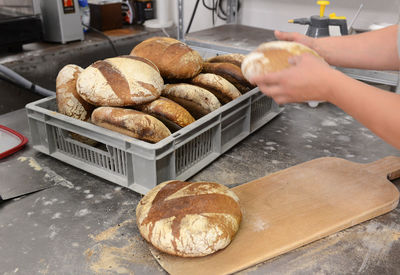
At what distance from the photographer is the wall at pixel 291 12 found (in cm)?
217

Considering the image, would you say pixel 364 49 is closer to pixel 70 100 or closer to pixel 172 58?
pixel 172 58

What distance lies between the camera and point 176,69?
3.74ft

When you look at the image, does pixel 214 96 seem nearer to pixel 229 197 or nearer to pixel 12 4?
pixel 229 197

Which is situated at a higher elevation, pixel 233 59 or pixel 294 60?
pixel 294 60

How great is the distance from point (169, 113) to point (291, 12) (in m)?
1.86

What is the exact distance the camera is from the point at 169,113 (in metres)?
1.00

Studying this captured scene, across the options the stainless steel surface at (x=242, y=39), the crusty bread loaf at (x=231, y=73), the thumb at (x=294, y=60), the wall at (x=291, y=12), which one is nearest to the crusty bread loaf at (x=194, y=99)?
the crusty bread loaf at (x=231, y=73)

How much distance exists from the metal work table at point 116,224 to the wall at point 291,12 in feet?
4.24

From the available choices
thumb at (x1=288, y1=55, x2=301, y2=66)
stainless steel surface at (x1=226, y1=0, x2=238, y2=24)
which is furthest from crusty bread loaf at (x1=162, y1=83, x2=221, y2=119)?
stainless steel surface at (x1=226, y1=0, x2=238, y2=24)

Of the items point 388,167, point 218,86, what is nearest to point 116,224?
point 218,86

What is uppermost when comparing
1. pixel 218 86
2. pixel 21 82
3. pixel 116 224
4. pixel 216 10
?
pixel 216 10

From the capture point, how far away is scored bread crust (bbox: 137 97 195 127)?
3.27 ft

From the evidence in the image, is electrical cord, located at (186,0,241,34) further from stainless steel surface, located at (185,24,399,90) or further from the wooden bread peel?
the wooden bread peel

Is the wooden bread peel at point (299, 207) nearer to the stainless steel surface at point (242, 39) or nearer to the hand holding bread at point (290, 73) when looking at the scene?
the hand holding bread at point (290, 73)
